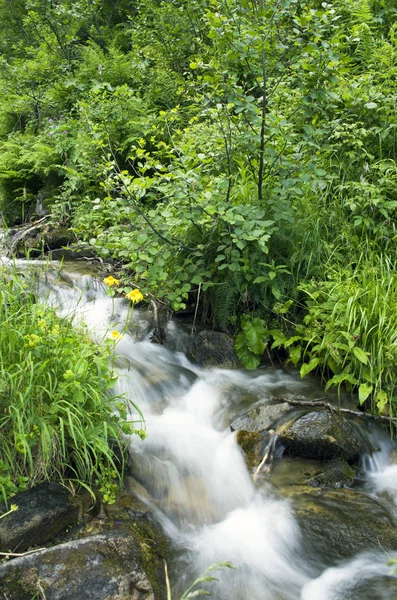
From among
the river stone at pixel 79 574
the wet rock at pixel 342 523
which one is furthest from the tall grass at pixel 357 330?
the river stone at pixel 79 574

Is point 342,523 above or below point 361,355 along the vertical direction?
below

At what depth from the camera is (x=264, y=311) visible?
465 centimetres

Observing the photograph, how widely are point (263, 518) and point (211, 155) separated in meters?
3.24

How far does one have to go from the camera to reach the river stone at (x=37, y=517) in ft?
7.95

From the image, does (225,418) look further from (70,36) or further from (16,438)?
(70,36)

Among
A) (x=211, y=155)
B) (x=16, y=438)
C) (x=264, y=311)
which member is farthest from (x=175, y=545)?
(x=211, y=155)

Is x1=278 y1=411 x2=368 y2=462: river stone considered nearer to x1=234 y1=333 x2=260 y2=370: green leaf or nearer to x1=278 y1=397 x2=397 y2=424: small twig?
x1=278 y1=397 x2=397 y2=424: small twig

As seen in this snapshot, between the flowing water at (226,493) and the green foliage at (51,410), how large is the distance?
312mm

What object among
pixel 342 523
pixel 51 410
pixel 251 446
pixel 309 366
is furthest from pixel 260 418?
pixel 51 410

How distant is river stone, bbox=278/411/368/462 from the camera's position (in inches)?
137

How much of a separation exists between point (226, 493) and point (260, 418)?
700 mm

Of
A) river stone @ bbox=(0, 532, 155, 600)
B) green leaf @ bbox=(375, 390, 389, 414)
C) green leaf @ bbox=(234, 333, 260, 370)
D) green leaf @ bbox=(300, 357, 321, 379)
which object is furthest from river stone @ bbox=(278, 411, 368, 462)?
river stone @ bbox=(0, 532, 155, 600)

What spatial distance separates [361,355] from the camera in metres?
3.73

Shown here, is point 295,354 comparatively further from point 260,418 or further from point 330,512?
point 330,512
